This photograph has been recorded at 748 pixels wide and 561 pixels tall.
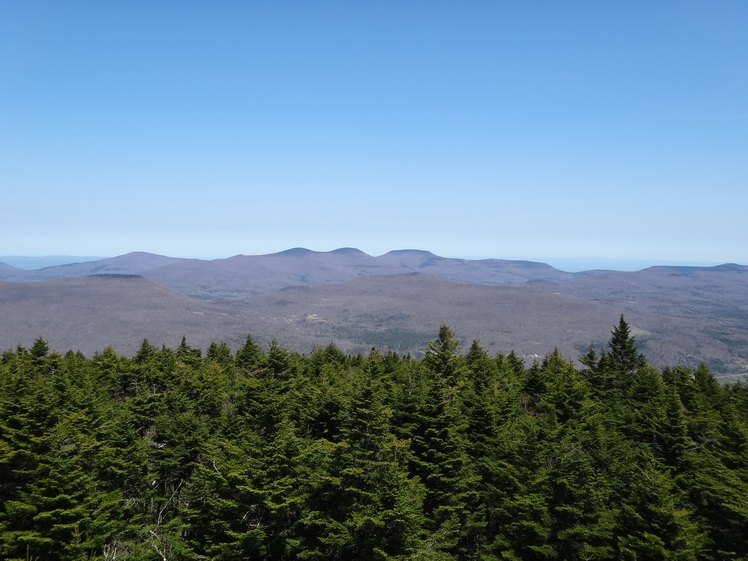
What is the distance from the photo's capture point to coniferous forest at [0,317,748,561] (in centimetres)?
2061

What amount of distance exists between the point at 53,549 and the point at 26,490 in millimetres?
4421

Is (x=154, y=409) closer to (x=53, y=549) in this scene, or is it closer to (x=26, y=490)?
(x=26, y=490)

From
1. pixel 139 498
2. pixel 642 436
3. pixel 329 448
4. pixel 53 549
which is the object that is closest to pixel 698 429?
pixel 642 436

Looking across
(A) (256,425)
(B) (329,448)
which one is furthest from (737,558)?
(A) (256,425)

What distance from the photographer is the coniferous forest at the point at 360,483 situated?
67.6ft

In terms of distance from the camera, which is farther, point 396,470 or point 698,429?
point 698,429

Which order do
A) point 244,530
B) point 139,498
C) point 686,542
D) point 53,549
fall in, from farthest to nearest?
point 139,498
point 244,530
point 53,549
point 686,542

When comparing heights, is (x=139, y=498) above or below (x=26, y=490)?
below

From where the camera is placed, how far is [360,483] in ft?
73.8

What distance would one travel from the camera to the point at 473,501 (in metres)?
25.9

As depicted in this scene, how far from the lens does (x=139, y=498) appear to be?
25516 millimetres

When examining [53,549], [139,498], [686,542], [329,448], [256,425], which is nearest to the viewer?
[686,542]

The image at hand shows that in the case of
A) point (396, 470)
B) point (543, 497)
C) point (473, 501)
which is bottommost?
point (473, 501)

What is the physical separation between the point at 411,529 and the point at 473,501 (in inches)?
→ 252
